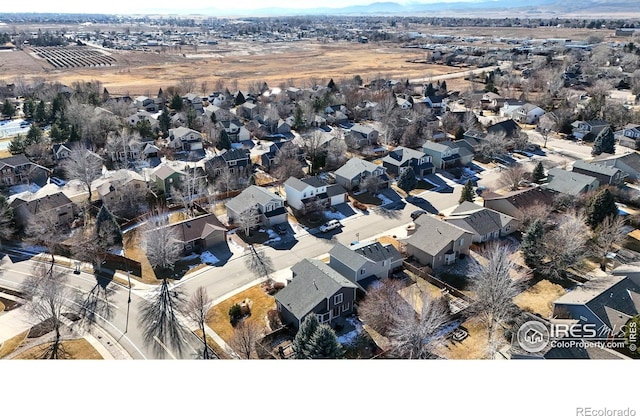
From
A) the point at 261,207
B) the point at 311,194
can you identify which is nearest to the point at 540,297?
the point at 311,194

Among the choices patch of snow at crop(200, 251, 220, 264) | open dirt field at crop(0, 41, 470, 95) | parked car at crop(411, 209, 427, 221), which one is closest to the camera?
patch of snow at crop(200, 251, 220, 264)

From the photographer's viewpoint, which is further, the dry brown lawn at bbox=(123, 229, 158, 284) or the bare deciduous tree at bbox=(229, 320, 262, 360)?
the dry brown lawn at bbox=(123, 229, 158, 284)

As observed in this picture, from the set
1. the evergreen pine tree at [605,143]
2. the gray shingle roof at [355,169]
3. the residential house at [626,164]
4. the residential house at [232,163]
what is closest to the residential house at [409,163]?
the gray shingle roof at [355,169]

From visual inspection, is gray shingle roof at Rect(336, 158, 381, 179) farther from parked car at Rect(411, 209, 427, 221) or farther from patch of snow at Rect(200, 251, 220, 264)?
patch of snow at Rect(200, 251, 220, 264)

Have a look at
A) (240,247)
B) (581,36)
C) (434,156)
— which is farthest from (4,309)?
(581,36)

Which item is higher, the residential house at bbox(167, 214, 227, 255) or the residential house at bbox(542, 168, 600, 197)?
the residential house at bbox(542, 168, 600, 197)

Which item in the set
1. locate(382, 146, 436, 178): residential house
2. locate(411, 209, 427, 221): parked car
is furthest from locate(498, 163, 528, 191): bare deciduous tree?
locate(411, 209, 427, 221): parked car

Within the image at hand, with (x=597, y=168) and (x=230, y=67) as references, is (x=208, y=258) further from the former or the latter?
(x=230, y=67)

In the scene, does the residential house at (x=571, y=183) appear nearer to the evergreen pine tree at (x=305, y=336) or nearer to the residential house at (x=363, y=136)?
the residential house at (x=363, y=136)
